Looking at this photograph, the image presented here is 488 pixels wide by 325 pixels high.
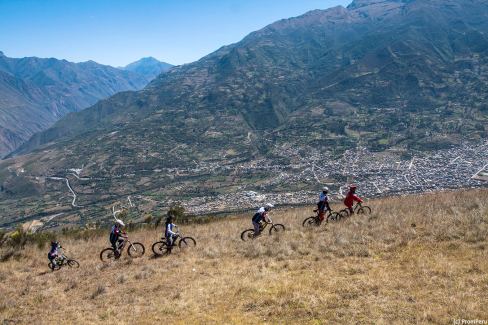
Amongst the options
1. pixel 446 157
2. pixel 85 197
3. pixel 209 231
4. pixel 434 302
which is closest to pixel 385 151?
pixel 446 157

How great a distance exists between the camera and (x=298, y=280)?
13828 mm

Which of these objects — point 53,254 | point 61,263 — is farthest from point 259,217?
point 53,254

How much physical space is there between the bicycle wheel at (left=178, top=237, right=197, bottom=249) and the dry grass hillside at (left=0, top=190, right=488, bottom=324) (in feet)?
2.82

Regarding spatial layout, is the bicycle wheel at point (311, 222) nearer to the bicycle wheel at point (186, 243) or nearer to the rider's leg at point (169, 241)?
the bicycle wheel at point (186, 243)

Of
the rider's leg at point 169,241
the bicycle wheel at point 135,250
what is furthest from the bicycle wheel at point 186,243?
the bicycle wheel at point 135,250

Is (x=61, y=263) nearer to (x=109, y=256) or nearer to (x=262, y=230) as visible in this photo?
(x=109, y=256)

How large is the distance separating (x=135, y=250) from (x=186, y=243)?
2.86 meters

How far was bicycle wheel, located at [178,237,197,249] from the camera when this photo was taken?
2183 cm

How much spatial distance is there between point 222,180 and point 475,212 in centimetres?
15439

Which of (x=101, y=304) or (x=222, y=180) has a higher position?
(x=101, y=304)

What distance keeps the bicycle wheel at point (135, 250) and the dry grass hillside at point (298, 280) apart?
798 millimetres

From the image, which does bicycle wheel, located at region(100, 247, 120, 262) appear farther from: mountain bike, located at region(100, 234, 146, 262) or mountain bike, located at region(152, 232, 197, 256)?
mountain bike, located at region(152, 232, 197, 256)

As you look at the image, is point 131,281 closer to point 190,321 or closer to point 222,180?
point 190,321

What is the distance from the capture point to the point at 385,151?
7013 inches
